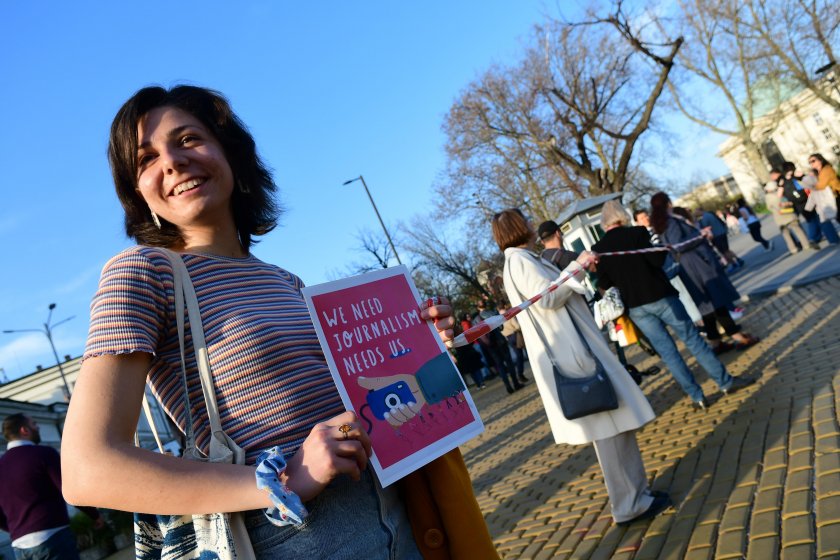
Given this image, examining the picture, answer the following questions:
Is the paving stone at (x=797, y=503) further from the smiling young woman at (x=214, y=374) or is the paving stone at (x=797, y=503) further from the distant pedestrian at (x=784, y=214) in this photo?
the distant pedestrian at (x=784, y=214)

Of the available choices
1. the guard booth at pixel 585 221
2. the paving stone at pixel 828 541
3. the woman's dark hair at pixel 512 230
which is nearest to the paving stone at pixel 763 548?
the paving stone at pixel 828 541

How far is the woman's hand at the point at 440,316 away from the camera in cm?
183

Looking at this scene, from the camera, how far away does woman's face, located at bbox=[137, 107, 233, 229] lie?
5.39 ft

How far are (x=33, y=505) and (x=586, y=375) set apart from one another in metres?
5.09

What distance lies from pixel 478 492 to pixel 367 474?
238 inches

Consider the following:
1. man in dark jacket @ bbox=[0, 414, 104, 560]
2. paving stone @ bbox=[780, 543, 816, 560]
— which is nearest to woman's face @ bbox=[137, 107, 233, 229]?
paving stone @ bbox=[780, 543, 816, 560]

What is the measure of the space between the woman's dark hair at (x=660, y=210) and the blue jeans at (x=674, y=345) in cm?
233

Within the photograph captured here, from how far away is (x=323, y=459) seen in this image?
126cm

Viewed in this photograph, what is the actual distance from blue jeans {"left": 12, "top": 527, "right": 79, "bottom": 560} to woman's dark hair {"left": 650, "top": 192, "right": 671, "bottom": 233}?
25.4 ft

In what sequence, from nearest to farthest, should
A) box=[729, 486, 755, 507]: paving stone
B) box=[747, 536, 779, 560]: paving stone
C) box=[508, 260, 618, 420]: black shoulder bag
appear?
box=[747, 536, 779, 560]: paving stone < box=[729, 486, 755, 507]: paving stone < box=[508, 260, 618, 420]: black shoulder bag

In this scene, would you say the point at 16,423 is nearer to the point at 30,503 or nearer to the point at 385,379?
the point at 30,503

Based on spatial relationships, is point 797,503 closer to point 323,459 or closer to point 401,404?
point 401,404

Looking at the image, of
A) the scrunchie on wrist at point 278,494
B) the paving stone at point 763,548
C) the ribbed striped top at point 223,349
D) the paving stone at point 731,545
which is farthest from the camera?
the paving stone at point 731,545

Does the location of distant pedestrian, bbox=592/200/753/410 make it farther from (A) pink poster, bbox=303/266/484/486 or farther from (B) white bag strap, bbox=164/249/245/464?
(B) white bag strap, bbox=164/249/245/464
